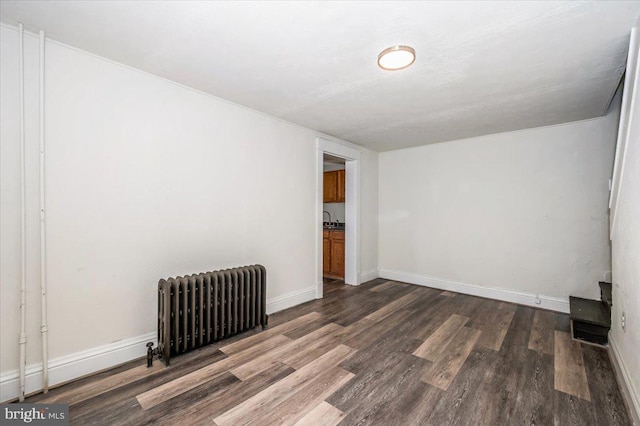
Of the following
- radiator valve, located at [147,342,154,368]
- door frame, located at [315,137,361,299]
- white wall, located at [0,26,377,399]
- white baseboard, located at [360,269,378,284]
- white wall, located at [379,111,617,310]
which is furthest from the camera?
white baseboard, located at [360,269,378,284]

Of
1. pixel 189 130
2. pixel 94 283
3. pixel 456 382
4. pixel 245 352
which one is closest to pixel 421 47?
pixel 189 130

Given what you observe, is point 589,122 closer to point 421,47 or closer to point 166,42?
point 421,47

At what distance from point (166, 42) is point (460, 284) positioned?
4.85 metres

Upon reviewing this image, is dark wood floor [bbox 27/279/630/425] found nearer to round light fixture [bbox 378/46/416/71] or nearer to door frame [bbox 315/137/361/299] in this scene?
door frame [bbox 315/137/361/299]

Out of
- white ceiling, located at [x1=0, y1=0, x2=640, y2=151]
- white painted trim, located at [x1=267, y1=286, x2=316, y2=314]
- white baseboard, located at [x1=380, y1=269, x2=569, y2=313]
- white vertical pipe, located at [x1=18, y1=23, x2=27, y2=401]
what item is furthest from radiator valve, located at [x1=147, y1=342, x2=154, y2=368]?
white baseboard, located at [x1=380, y1=269, x2=569, y2=313]

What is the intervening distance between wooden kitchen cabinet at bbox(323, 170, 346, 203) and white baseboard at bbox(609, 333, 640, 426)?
13.7ft

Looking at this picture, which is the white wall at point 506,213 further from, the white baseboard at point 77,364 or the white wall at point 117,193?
the white baseboard at point 77,364

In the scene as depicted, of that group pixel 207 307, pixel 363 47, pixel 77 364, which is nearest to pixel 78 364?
pixel 77 364

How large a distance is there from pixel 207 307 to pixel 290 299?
4.49ft

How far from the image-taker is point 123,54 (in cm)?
209

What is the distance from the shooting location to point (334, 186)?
571 cm

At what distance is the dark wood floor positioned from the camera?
5.68 feet

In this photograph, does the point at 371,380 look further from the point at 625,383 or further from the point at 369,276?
the point at 369,276

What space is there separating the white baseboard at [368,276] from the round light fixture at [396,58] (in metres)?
3.62
